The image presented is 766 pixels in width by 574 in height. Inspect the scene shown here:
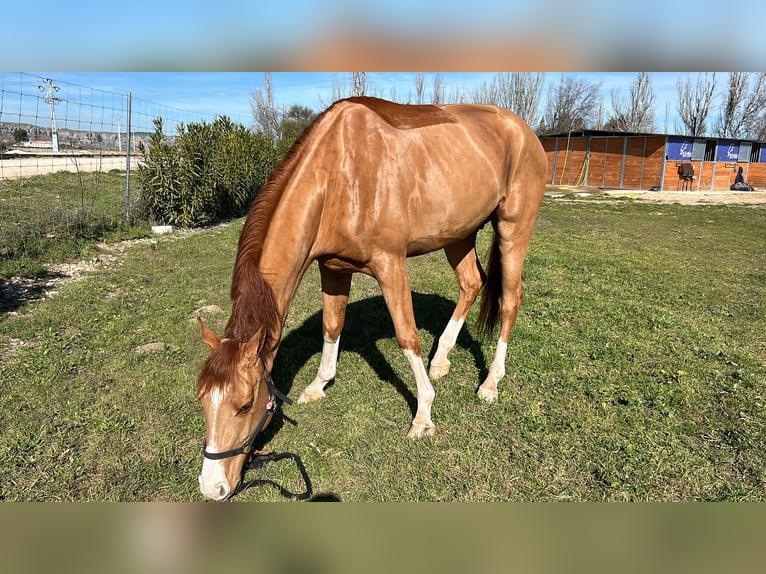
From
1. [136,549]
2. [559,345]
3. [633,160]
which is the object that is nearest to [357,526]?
[136,549]

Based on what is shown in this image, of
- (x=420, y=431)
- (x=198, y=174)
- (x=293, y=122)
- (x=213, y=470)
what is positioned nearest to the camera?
(x=213, y=470)

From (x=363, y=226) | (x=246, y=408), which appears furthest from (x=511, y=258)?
(x=246, y=408)

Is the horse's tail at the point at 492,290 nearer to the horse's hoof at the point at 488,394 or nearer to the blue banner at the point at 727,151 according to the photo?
the horse's hoof at the point at 488,394

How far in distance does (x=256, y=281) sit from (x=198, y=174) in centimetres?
970

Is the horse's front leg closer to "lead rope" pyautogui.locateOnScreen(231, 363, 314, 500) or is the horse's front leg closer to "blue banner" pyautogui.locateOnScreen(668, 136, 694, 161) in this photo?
"lead rope" pyautogui.locateOnScreen(231, 363, 314, 500)

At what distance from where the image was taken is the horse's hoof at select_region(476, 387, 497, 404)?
12.0ft

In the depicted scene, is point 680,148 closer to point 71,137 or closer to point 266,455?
point 71,137

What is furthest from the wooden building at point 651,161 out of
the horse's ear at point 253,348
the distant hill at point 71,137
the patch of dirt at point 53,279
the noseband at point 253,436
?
the horse's ear at point 253,348

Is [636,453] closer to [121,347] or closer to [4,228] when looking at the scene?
[121,347]

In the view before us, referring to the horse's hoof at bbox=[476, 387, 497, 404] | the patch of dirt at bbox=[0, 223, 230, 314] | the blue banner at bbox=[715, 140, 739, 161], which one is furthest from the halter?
the blue banner at bbox=[715, 140, 739, 161]

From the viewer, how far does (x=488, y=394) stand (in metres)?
3.69

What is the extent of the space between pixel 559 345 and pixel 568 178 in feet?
93.8

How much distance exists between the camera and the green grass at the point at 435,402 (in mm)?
2719

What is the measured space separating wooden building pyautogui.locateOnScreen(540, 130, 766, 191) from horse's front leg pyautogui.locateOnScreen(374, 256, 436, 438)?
1100 inches
